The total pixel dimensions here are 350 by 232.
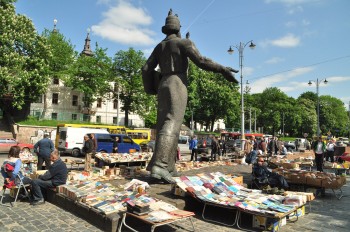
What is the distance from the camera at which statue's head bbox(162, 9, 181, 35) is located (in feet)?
26.1

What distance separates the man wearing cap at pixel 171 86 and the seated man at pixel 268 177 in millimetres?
2522

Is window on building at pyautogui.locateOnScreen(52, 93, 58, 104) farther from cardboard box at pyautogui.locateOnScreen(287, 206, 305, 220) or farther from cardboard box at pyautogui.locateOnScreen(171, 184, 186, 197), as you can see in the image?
cardboard box at pyautogui.locateOnScreen(287, 206, 305, 220)

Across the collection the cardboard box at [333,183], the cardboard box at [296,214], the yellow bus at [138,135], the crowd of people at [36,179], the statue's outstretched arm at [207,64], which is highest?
the statue's outstretched arm at [207,64]

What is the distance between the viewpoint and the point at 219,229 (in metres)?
5.46

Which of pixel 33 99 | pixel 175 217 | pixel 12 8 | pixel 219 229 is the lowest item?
pixel 219 229

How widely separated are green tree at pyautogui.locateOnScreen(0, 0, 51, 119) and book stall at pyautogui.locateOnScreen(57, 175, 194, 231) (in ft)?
79.4

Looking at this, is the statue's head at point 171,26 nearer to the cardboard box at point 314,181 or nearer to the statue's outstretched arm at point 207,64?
the statue's outstretched arm at point 207,64

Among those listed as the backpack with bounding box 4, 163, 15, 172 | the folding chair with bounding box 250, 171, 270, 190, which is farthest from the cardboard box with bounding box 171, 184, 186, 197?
the backpack with bounding box 4, 163, 15, 172

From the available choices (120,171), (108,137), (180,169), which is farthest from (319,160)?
(108,137)

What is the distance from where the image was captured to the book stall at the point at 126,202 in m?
4.81

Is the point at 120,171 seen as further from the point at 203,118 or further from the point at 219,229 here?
the point at 203,118

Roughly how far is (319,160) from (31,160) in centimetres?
1217

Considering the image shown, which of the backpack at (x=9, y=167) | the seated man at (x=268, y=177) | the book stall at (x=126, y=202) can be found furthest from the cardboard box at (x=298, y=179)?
the backpack at (x=9, y=167)

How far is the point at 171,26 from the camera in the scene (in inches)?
313
